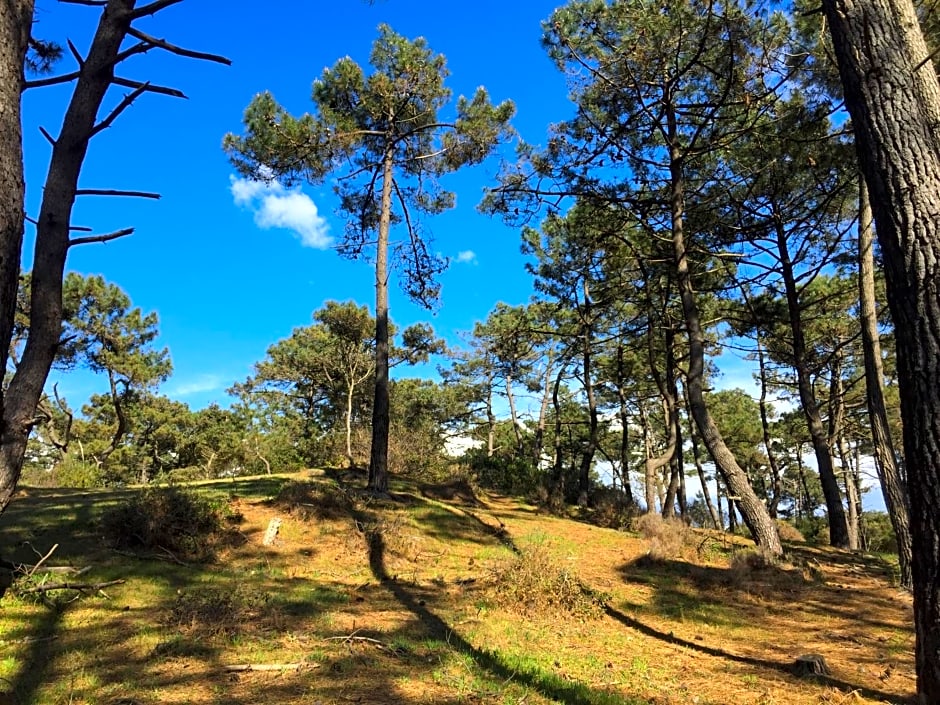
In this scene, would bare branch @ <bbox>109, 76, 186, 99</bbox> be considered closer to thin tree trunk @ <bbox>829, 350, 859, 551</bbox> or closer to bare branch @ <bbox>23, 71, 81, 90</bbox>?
bare branch @ <bbox>23, 71, 81, 90</bbox>

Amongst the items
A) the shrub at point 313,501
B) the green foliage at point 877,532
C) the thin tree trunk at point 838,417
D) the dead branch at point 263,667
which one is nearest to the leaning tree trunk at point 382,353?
the shrub at point 313,501

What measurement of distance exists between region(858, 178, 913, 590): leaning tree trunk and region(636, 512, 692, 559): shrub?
9.07 feet

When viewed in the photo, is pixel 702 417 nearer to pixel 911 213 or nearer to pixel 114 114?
pixel 911 213

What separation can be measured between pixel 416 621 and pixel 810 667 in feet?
10.8

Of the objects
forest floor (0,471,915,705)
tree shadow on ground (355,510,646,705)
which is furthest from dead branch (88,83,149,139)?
tree shadow on ground (355,510,646,705)

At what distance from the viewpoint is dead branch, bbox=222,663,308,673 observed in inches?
152

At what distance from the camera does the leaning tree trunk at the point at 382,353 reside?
10.1 meters

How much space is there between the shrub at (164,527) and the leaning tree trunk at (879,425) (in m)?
8.35

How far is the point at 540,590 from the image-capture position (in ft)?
19.1

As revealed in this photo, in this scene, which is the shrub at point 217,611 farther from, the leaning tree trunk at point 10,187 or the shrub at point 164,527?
the leaning tree trunk at point 10,187

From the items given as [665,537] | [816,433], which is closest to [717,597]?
[665,537]

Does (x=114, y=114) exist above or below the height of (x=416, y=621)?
above

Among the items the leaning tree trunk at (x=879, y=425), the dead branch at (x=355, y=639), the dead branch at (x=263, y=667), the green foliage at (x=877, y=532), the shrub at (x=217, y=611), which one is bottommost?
the green foliage at (x=877, y=532)

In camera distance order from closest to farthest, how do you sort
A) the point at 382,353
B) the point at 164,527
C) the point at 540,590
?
the point at 540,590, the point at 164,527, the point at 382,353
